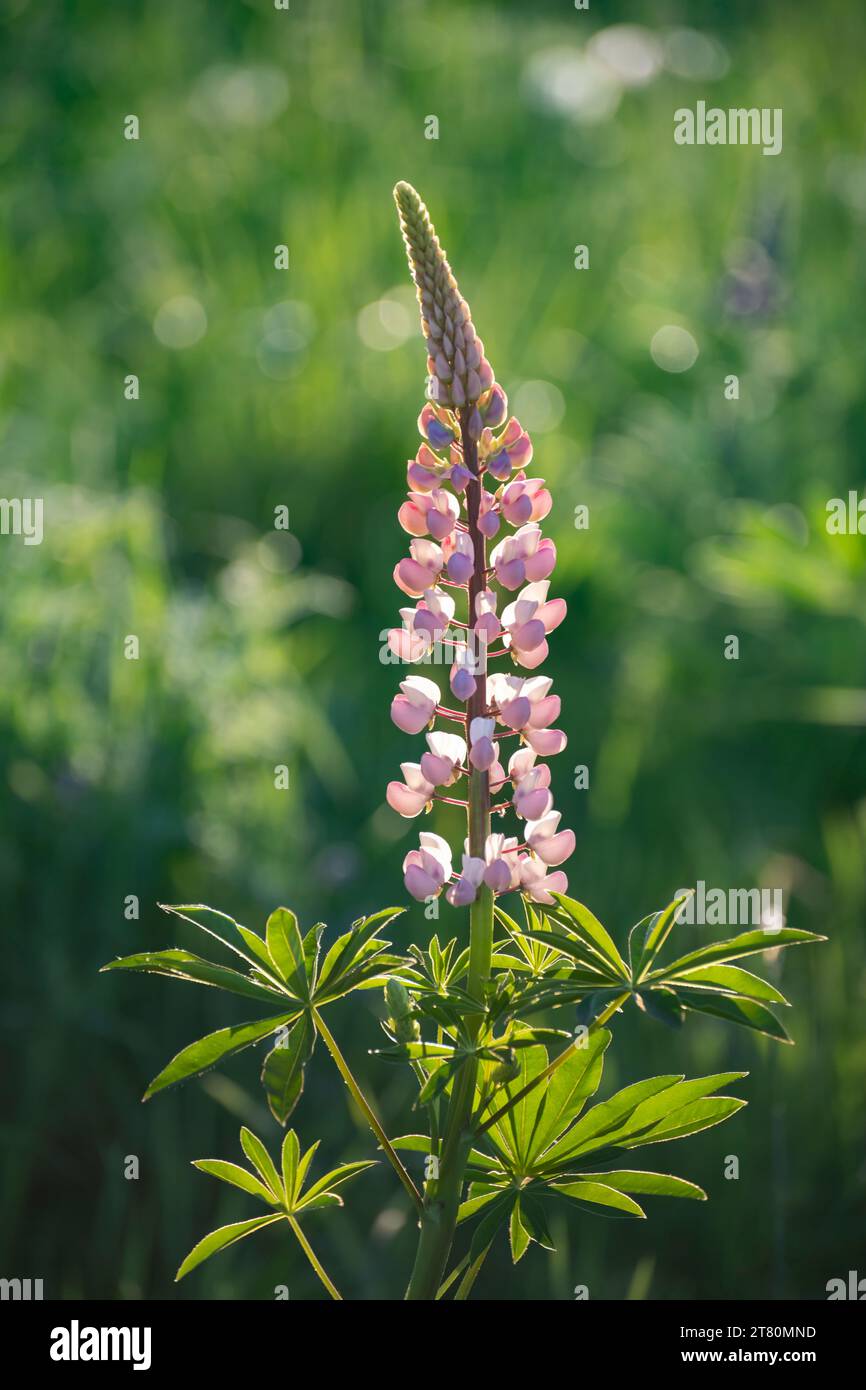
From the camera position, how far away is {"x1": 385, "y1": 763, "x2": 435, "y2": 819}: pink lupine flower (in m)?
1.10

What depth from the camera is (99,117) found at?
492 centimetres

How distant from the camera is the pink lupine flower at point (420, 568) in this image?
3.56 ft

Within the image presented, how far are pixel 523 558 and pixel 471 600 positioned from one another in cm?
7

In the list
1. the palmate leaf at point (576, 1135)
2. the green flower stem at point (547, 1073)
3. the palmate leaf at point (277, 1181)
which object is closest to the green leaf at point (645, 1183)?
the palmate leaf at point (576, 1135)

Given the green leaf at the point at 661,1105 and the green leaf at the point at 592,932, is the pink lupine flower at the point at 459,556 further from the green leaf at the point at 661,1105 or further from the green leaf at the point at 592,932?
the green leaf at the point at 661,1105

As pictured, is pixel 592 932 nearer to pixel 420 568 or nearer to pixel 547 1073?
pixel 547 1073

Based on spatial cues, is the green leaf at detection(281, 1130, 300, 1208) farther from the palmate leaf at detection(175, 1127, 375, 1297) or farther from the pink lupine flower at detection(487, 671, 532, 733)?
the pink lupine flower at detection(487, 671, 532, 733)

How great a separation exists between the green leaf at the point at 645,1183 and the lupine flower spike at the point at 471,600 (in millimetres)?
253

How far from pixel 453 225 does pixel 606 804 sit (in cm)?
225

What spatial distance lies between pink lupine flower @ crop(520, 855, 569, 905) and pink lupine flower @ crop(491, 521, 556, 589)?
217 millimetres

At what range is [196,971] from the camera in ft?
3.73

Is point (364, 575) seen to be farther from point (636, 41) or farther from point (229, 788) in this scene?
point (636, 41)

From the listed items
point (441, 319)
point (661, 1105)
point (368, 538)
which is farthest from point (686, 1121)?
point (368, 538)

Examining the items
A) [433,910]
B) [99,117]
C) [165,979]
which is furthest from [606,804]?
[99,117]
